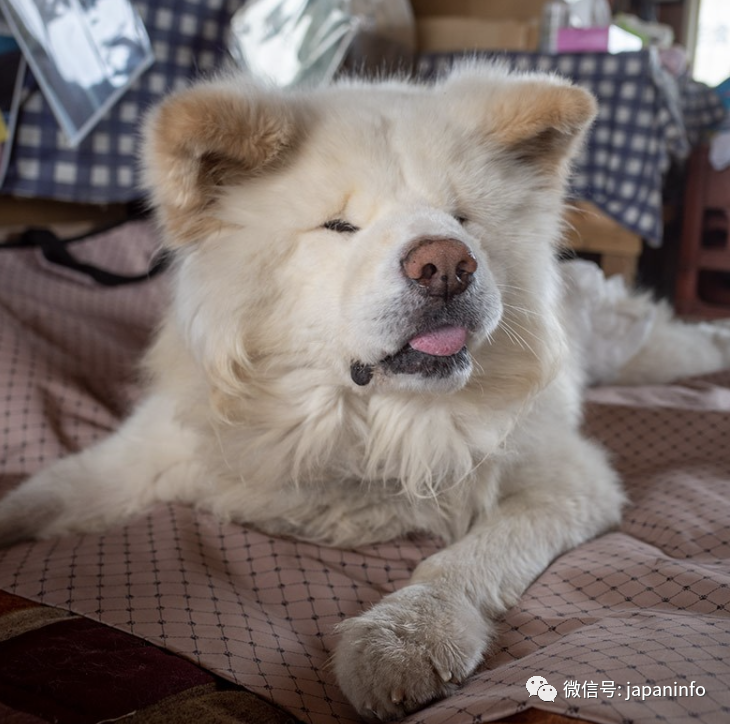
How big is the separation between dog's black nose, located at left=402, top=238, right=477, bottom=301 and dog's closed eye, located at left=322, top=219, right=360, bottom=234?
167mm

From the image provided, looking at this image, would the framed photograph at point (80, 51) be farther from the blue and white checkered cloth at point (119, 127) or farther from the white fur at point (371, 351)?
the white fur at point (371, 351)

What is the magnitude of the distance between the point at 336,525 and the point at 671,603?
631 mm

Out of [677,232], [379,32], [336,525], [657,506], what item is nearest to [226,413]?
[336,525]

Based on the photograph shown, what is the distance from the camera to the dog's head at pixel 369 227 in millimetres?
1298

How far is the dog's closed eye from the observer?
139 cm

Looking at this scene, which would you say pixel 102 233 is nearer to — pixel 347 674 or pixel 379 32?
pixel 379 32

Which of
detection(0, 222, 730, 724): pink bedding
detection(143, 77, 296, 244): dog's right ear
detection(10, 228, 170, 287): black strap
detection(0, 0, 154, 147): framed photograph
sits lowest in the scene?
detection(0, 222, 730, 724): pink bedding

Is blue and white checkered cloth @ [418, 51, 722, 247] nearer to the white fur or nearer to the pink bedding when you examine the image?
the pink bedding

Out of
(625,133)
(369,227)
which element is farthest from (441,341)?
(625,133)

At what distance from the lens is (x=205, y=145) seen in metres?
1.32

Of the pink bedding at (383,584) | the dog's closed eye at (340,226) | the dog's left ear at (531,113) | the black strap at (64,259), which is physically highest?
the dog's left ear at (531,113)

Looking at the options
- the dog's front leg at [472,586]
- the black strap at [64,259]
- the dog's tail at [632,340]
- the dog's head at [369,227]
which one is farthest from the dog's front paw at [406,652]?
the black strap at [64,259]

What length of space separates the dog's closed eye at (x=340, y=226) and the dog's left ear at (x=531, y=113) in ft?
1.15

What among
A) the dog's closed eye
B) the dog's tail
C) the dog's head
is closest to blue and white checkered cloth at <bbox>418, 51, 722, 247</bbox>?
the dog's tail
